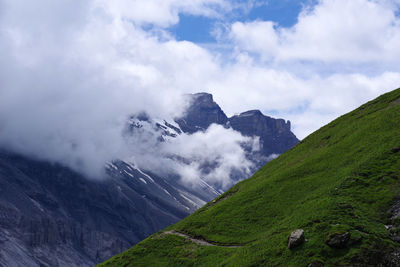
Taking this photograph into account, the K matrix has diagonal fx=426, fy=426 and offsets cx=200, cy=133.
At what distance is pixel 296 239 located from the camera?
5438cm

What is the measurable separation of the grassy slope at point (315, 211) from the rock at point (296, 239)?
0.82 m

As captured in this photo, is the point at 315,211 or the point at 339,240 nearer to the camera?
the point at 339,240

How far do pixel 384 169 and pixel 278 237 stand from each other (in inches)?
872

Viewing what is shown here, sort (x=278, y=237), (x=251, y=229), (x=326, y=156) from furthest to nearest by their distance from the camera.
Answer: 1. (x=326, y=156)
2. (x=251, y=229)
3. (x=278, y=237)

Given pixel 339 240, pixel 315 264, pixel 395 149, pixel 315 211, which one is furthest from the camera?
pixel 395 149

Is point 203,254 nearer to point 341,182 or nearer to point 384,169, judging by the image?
point 341,182

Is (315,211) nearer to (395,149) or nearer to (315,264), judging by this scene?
(315,264)

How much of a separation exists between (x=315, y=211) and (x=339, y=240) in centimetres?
1003

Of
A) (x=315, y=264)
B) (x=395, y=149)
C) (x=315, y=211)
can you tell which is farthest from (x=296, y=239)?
(x=395, y=149)

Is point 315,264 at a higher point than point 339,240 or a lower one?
lower

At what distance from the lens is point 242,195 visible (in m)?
91.8

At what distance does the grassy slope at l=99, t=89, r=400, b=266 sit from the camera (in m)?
53.6

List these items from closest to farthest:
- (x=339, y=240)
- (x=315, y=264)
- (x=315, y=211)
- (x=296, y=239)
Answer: (x=315, y=264)
(x=339, y=240)
(x=296, y=239)
(x=315, y=211)

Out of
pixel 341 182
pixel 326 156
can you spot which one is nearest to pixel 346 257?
pixel 341 182
